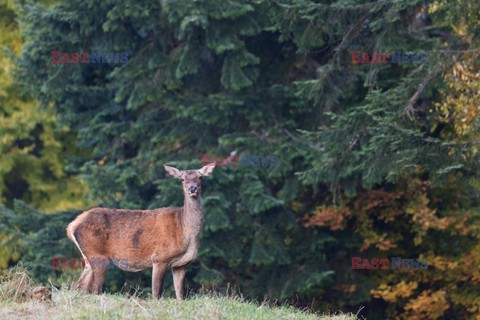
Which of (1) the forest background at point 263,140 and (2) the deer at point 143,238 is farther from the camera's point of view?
(1) the forest background at point 263,140

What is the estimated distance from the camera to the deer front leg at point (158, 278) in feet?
40.3

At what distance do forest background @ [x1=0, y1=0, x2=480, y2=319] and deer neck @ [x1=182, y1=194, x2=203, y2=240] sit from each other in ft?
15.3

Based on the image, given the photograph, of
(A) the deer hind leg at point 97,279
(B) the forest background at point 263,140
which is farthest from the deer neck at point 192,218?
(B) the forest background at point 263,140

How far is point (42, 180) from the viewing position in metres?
25.7

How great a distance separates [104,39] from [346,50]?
517cm

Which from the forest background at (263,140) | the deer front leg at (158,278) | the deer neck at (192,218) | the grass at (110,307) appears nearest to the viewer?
the grass at (110,307)

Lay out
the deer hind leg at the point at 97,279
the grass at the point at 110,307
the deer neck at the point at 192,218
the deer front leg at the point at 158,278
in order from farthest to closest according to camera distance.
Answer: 1. the deer neck at the point at 192,218
2. the deer hind leg at the point at 97,279
3. the deer front leg at the point at 158,278
4. the grass at the point at 110,307

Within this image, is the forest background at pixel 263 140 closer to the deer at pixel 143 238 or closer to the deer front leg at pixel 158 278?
the deer at pixel 143 238

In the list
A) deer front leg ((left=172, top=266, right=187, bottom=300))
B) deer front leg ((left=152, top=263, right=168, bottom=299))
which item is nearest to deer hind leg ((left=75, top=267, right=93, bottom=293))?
deer front leg ((left=152, top=263, right=168, bottom=299))

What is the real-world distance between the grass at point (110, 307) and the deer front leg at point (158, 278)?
3.48 ft

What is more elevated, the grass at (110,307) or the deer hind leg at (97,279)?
the grass at (110,307)

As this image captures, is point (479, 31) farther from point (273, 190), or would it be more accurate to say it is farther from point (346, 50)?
point (273, 190)

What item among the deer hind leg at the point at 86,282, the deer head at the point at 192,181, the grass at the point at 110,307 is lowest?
the deer hind leg at the point at 86,282

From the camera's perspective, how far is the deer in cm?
1249
